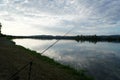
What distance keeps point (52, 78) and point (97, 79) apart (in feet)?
20.5

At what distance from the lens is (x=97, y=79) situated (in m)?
17.6

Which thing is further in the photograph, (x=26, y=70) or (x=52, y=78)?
(x=26, y=70)

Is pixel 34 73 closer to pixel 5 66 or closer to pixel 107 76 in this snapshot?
pixel 5 66

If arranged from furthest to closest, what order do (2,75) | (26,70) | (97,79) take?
(97,79) → (26,70) → (2,75)

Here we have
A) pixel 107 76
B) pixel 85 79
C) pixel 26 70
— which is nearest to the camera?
pixel 26 70

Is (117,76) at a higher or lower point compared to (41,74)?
lower

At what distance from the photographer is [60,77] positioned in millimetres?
13680

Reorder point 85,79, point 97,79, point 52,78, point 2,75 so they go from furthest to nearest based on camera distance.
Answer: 1. point 97,79
2. point 85,79
3. point 52,78
4. point 2,75

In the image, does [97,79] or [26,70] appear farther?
[97,79]

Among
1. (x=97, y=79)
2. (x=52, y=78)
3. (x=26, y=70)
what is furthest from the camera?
(x=97, y=79)

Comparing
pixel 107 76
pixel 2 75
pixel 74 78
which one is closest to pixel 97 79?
pixel 107 76

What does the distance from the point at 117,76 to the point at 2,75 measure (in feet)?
40.6

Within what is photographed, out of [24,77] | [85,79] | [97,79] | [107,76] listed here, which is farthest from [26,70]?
[107,76]

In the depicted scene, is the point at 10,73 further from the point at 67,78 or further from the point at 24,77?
the point at 67,78
